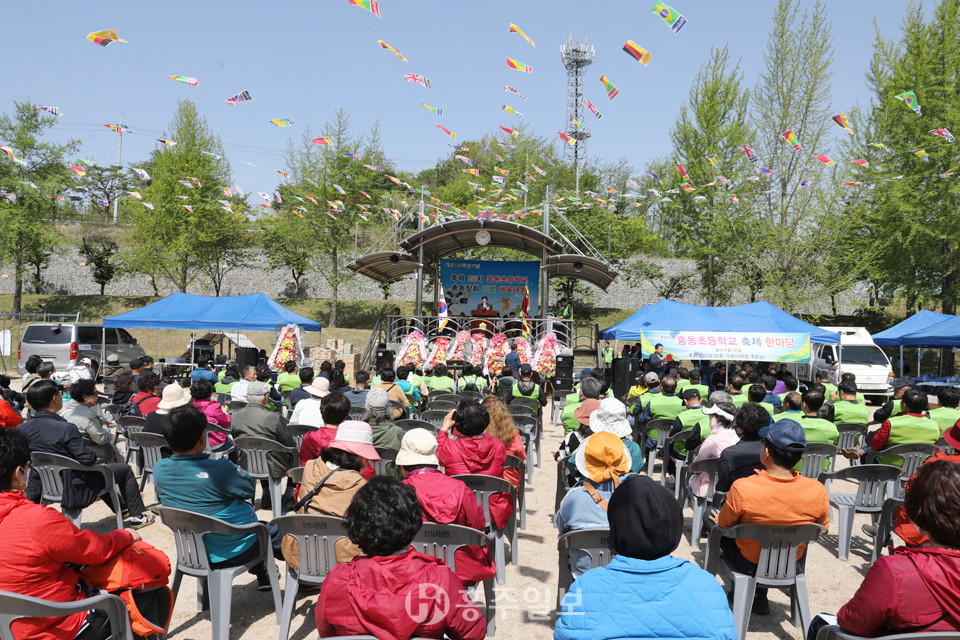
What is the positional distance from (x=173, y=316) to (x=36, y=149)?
1924 centimetres

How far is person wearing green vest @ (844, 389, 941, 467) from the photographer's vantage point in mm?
5691

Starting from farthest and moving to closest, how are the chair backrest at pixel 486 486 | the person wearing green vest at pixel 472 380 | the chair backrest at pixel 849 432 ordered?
the person wearing green vest at pixel 472 380 → the chair backrest at pixel 849 432 → the chair backrest at pixel 486 486

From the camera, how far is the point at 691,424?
641cm

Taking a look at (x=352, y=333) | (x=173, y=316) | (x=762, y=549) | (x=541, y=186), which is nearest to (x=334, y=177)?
(x=352, y=333)

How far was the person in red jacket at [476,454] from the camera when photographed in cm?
441

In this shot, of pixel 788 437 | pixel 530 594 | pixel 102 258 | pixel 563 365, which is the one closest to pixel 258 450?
pixel 530 594

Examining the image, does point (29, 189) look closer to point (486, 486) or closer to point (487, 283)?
point (487, 283)

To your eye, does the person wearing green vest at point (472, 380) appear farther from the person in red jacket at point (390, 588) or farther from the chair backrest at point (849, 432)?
the person in red jacket at point (390, 588)

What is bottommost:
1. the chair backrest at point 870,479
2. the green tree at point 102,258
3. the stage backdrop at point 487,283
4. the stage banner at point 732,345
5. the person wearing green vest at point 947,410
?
the chair backrest at point 870,479

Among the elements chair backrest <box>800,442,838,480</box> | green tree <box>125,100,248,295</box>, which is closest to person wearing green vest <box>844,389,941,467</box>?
chair backrest <box>800,442,838,480</box>

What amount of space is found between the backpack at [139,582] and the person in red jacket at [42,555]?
7cm

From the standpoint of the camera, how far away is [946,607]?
2148 millimetres

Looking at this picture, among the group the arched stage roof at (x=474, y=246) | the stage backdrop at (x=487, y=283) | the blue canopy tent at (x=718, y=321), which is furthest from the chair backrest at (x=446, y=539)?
the stage backdrop at (x=487, y=283)

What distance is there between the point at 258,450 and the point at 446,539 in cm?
307
